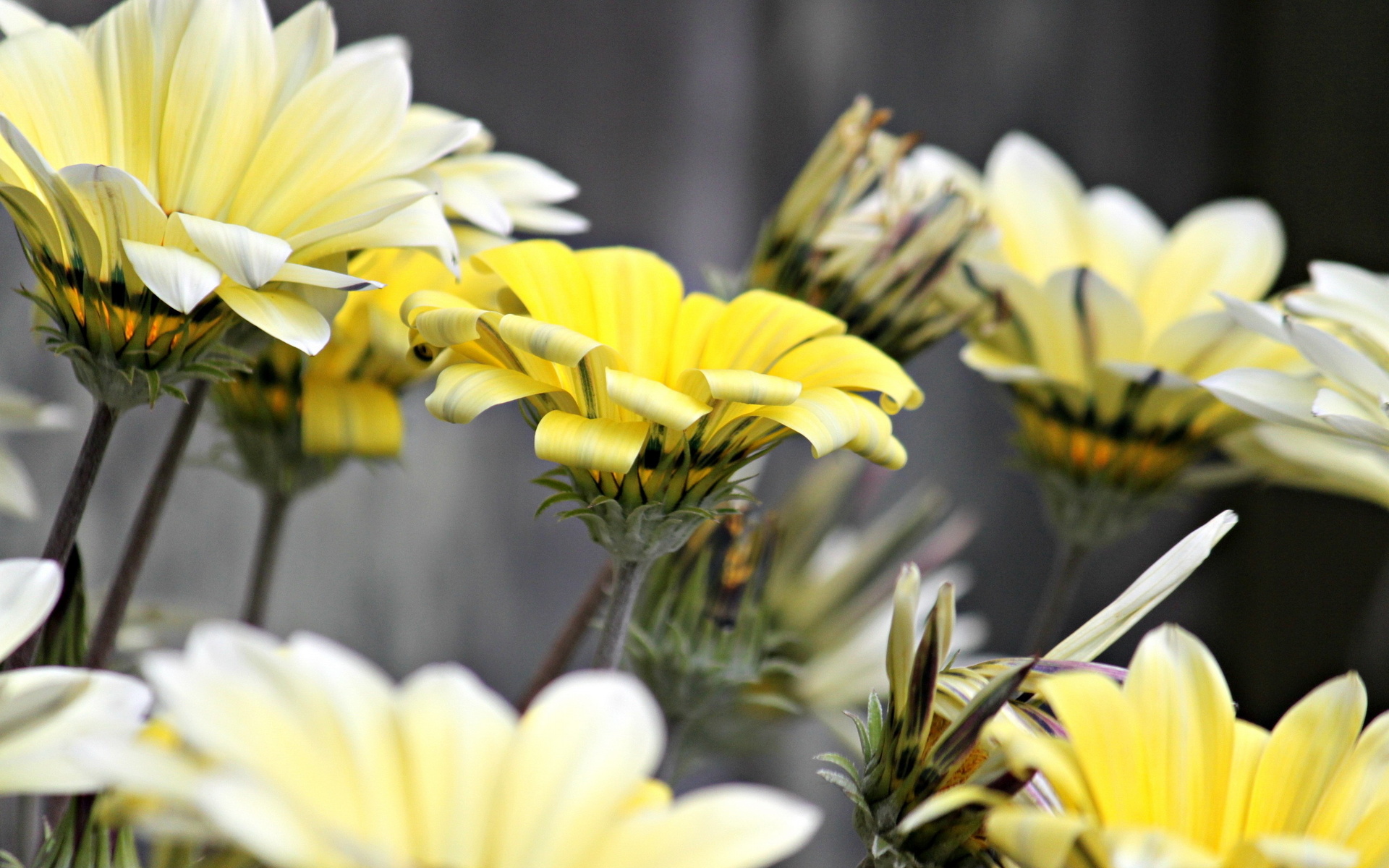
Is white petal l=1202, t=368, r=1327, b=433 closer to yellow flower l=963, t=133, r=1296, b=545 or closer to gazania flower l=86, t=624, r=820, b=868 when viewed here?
yellow flower l=963, t=133, r=1296, b=545

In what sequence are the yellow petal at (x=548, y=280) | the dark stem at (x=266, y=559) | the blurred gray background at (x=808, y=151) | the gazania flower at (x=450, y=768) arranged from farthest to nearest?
the blurred gray background at (x=808, y=151), the dark stem at (x=266, y=559), the yellow petal at (x=548, y=280), the gazania flower at (x=450, y=768)

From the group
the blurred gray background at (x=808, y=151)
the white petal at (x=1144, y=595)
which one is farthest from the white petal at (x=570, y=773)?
the blurred gray background at (x=808, y=151)

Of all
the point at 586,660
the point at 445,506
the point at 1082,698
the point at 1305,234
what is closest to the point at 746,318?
the point at 1082,698

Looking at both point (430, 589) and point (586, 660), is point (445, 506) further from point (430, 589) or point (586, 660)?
point (586, 660)

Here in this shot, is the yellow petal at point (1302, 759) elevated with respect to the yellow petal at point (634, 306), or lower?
lower

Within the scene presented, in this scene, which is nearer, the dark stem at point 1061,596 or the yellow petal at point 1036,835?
the yellow petal at point 1036,835

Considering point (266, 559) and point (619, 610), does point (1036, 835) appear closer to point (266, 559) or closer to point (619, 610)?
point (619, 610)

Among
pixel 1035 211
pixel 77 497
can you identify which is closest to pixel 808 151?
pixel 1035 211

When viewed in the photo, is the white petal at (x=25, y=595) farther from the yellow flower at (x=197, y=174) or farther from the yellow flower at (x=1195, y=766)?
the yellow flower at (x=1195, y=766)
